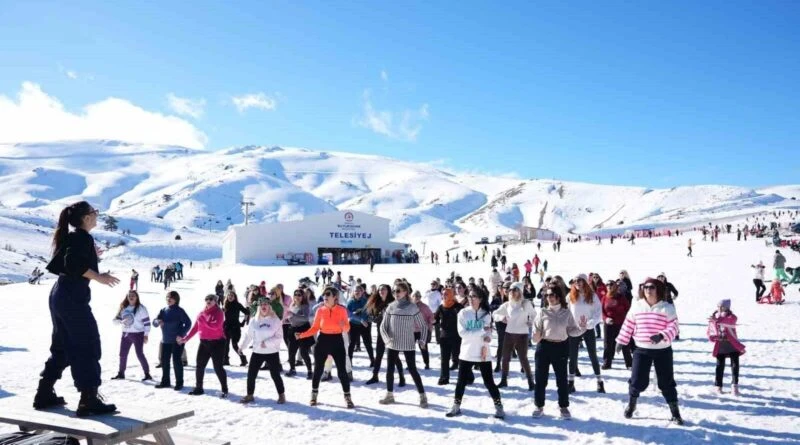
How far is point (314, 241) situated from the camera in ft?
206

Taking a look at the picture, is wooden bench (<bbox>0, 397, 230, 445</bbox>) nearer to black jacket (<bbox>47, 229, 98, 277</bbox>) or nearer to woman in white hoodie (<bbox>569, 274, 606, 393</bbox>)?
black jacket (<bbox>47, 229, 98, 277</bbox>)

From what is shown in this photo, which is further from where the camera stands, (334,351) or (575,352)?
(575,352)

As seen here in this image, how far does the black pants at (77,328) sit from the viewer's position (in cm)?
426

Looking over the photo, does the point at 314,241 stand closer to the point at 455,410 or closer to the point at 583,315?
the point at 583,315

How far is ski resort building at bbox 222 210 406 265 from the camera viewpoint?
59281mm

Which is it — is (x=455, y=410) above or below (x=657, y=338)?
below

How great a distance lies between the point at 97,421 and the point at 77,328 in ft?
2.30

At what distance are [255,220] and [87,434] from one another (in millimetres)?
190013

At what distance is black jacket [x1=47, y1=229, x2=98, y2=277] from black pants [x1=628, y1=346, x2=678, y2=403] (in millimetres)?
5892

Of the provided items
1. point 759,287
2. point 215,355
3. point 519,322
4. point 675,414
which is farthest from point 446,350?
point 759,287

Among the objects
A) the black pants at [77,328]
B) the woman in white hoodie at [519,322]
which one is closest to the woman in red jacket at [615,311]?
the woman in white hoodie at [519,322]

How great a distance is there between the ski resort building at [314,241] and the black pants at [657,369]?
52.4m

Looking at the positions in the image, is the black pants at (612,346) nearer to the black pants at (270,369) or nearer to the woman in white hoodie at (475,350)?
the woman in white hoodie at (475,350)

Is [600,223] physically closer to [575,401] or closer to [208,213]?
[208,213]
